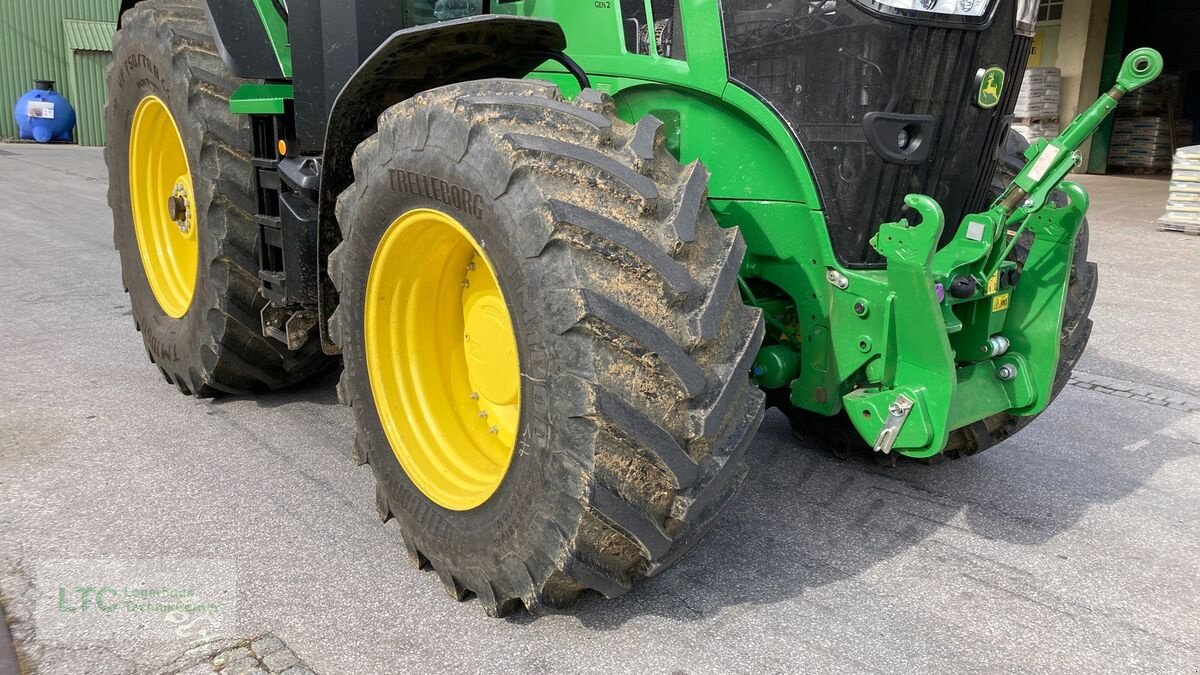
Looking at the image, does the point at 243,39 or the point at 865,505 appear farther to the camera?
the point at 243,39

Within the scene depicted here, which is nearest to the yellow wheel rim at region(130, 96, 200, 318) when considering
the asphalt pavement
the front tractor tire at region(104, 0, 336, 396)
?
the front tractor tire at region(104, 0, 336, 396)

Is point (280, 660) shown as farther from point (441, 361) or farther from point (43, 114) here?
point (43, 114)

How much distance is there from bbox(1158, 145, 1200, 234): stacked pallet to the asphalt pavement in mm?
5538

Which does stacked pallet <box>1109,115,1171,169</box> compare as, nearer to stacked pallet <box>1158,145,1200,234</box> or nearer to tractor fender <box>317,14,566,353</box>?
stacked pallet <box>1158,145,1200,234</box>

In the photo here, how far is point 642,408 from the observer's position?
221 cm

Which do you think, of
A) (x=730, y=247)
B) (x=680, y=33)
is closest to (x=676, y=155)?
(x=680, y=33)

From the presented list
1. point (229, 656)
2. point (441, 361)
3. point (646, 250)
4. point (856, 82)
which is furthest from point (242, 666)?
point (856, 82)

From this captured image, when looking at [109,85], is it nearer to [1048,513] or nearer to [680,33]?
[680,33]

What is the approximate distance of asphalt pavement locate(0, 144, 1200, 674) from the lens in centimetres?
254

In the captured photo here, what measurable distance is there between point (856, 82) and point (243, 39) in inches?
94.1

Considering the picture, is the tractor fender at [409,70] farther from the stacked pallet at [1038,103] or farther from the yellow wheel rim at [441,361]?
the stacked pallet at [1038,103]

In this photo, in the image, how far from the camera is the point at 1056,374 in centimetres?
315

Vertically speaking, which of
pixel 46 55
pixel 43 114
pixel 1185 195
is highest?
pixel 46 55

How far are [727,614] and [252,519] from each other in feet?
5.30
